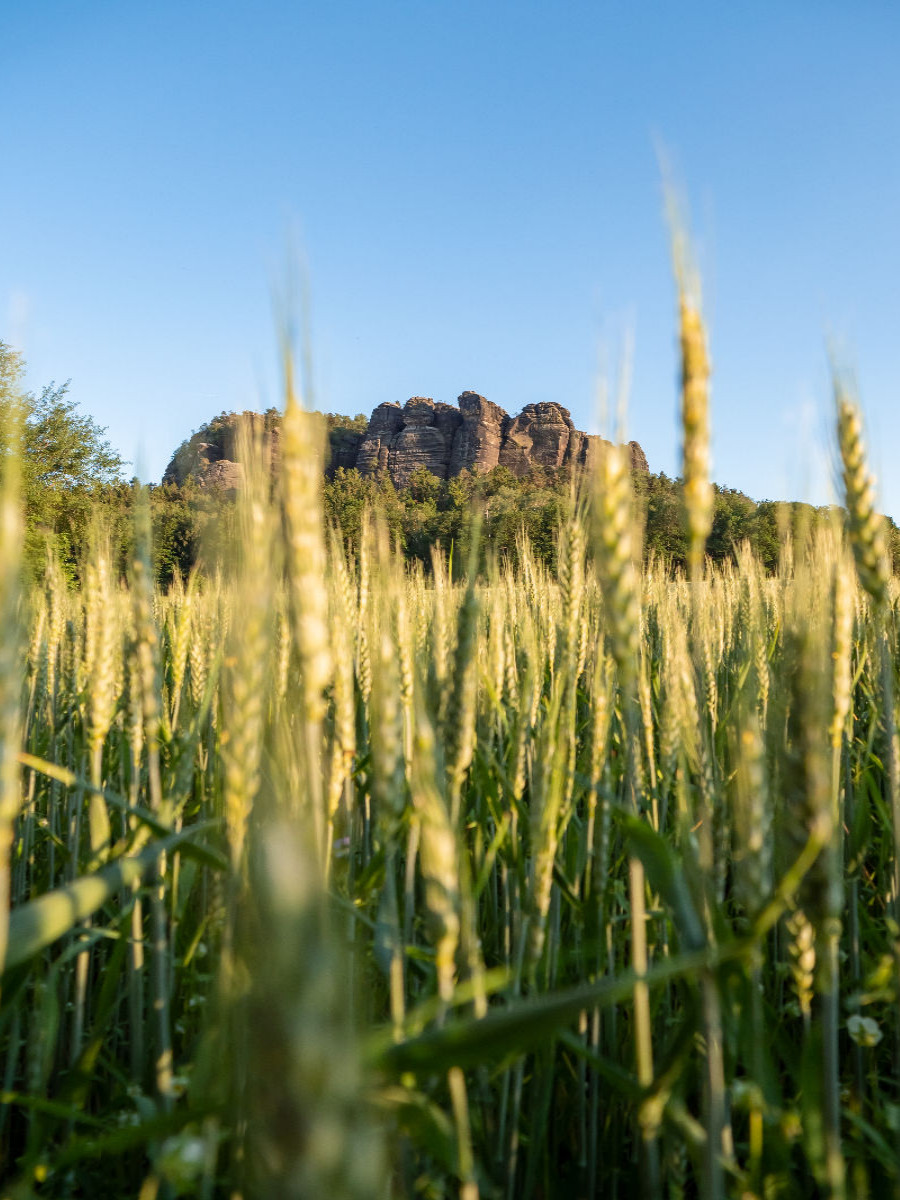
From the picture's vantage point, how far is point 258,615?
0.87 meters

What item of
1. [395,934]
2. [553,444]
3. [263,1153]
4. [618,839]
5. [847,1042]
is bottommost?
[847,1042]

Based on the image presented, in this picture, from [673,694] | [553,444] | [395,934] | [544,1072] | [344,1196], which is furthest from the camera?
[553,444]

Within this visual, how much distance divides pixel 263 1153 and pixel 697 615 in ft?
2.31

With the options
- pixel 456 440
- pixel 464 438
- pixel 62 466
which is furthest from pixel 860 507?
pixel 456 440

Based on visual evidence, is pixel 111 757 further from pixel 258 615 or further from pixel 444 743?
pixel 258 615

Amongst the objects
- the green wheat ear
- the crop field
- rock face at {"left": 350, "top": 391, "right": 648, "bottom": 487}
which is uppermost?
rock face at {"left": 350, "top": 391, "right": 648, "bottom": 487}

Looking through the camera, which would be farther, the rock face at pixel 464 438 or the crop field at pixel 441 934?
the rock face at pixel 464 438

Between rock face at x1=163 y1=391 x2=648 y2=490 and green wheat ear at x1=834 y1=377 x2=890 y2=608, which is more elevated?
rock face at x1=163 y1=391 x2=648 y2=490

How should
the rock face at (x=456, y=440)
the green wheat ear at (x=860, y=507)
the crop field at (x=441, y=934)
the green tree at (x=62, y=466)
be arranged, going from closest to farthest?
the crop field at (x=441, y=934)
the green wheat ear at (x=860, y=507)
the green tree at (x=62, y=466)
the rock face at (x=456, y=440)

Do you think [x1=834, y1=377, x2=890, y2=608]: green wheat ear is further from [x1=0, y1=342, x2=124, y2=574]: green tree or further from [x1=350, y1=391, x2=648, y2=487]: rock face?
[x1=350, y1=391, x2=648, y2=487]: rock face

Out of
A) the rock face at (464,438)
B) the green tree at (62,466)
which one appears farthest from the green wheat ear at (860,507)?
the rock face at (464,438)

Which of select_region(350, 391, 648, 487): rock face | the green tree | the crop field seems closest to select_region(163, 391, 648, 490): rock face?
select_region(350, 391, 648, 487): rock face

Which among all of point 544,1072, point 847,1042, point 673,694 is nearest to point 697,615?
point 673,694

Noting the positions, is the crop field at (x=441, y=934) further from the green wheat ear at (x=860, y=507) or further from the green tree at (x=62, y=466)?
the green tree at (x=62, y=466)
